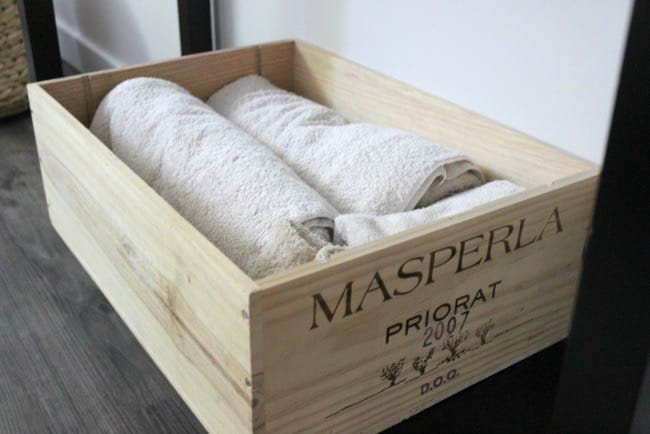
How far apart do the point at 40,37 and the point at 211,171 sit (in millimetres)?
928

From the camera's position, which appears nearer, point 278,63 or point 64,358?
point 64,358

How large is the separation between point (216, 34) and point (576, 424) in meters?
1.05

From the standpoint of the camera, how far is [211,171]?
87cm

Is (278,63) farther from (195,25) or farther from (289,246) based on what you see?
(289,246)

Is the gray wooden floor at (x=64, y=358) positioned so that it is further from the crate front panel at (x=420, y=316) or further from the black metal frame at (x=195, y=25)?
the black metal frame at (x=195, y=25)

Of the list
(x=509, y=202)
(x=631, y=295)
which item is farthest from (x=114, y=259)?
(x=631, y=295)

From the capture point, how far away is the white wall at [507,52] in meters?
0.78

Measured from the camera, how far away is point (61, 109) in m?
0.91

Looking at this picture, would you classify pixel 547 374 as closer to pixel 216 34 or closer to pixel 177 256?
pixel 177 256

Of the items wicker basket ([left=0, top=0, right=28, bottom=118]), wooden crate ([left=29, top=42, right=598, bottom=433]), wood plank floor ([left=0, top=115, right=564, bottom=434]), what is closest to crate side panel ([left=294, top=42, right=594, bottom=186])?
wooden crate ([left=29, top=42, right=598, bottom=433])

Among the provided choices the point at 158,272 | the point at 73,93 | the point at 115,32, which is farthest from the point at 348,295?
the point at 115,32

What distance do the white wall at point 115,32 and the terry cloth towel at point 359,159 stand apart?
0.60 meters

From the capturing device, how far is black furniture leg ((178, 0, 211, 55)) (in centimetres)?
132

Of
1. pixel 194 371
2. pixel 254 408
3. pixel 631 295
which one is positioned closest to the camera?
pixel 631 295
